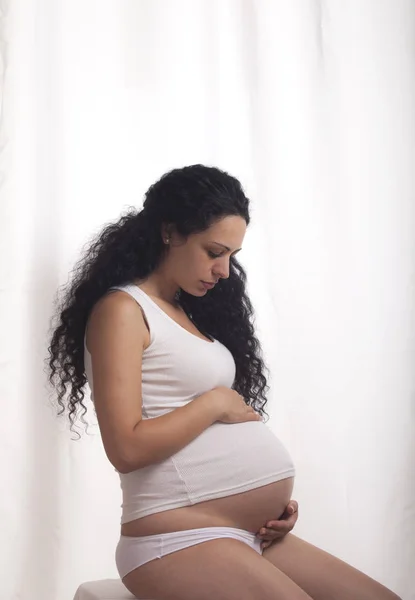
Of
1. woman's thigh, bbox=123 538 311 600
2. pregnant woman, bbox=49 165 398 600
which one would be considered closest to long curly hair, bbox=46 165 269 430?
pregnant woman, bbox=49 165 398 600

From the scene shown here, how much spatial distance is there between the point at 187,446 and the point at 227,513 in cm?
12

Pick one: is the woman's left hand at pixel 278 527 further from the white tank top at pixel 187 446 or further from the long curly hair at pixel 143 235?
the long curly hair at pixel 143 235

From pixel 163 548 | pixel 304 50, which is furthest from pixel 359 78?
pixel 163 548

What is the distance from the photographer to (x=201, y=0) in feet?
6.47

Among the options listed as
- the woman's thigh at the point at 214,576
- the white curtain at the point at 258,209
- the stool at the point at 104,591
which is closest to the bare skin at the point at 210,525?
the woman's thigh at the point at 214,576

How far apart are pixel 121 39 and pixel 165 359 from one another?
89cm

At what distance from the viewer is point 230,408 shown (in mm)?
1318

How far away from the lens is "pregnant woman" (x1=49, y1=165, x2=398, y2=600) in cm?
121

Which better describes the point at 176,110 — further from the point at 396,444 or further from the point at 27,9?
the point at 396,444

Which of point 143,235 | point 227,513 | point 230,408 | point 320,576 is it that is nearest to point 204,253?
point 143,235

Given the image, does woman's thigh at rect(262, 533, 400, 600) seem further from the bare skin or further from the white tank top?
the white tank top

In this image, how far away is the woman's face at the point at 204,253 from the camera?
1370 millimetres

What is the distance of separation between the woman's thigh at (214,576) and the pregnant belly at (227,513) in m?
0.04

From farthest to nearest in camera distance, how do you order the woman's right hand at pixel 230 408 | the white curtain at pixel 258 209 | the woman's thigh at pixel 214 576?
1. the white curtain at pixel 258 209
2. the woman's right hand at pixel 230 408
3. the woman's thigh at pixel 214 576
